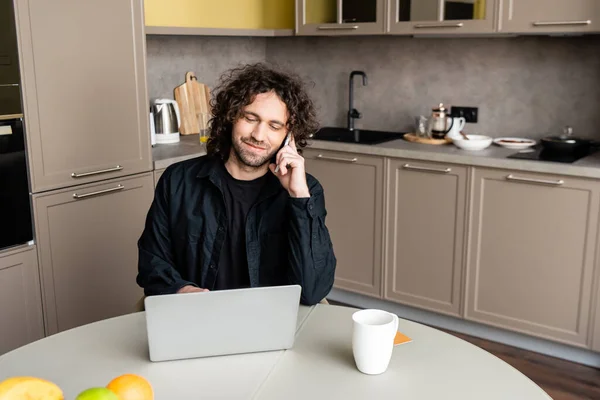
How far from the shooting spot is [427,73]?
369 cm

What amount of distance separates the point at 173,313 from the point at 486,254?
2.21 m

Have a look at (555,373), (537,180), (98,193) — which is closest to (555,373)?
(555,373)

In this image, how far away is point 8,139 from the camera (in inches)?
92.4

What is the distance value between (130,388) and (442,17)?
2.77m

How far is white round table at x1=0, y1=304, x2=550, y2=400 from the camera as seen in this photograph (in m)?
1.21

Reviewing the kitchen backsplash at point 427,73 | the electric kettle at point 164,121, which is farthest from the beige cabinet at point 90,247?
the kitchen backsplash at point 427,73

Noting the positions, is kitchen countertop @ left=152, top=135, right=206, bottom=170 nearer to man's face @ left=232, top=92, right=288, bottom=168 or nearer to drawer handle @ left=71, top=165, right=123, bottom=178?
drawer handle @ left=71, top=165, right=123, bottom=178

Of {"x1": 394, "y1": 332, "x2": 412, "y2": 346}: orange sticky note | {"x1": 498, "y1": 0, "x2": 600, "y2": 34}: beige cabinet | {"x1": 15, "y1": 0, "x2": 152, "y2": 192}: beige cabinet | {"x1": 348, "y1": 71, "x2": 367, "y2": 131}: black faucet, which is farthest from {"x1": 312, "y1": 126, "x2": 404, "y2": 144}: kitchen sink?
{"x1": 394, "y1": 332, "x2": 412, "y2": 346}: orange sticky note

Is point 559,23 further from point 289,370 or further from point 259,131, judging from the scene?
point 289,370

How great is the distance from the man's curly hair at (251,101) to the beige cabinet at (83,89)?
828mm

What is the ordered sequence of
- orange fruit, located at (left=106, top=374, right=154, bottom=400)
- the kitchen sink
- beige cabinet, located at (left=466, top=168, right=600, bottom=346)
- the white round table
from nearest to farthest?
orange fruit, located at (left=106, top=374, right=154, bottom=400) < the white round table < beige cabinet, located at (left=466, top=168, right=600, bottom=346) < the kitchen sink

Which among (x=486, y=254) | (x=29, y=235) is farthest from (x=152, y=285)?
(x=486, y=254)

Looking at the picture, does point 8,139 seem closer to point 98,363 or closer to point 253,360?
point 98,363

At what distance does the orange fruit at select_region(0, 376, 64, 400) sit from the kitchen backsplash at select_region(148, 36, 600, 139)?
9.22 feet
